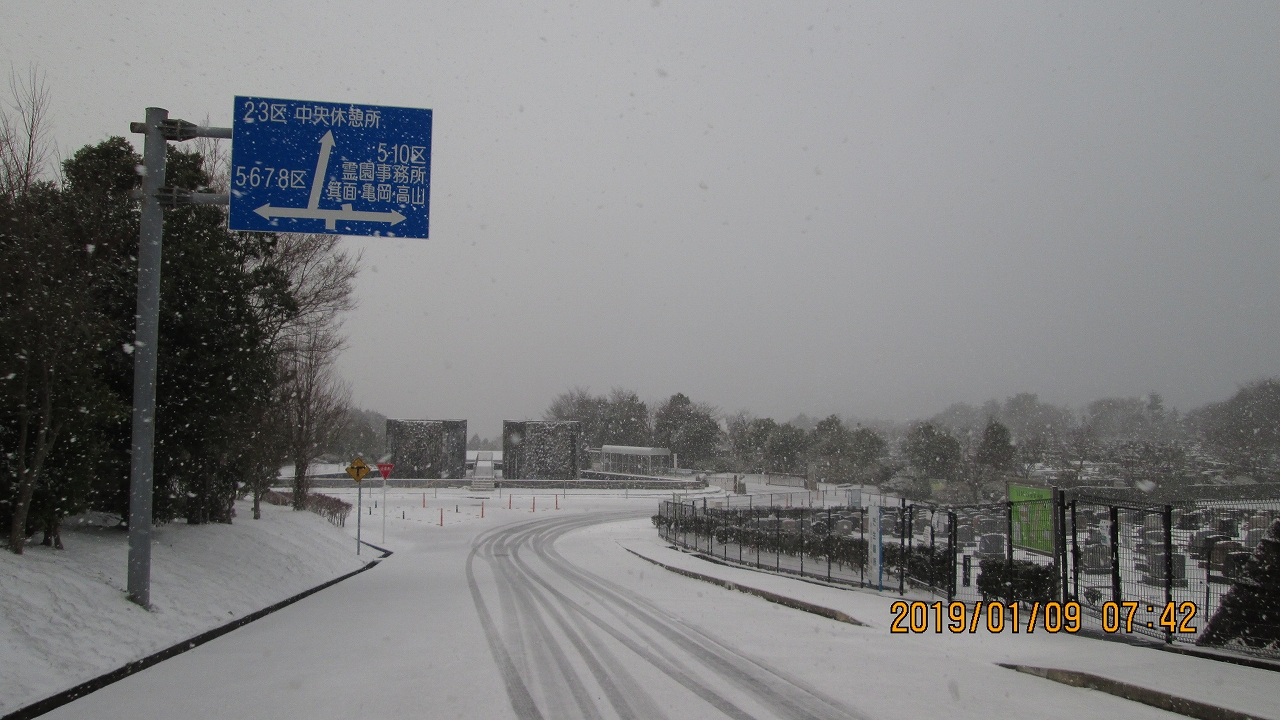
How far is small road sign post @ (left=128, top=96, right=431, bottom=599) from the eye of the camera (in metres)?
9.72

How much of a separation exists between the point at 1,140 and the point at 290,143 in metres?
6.61

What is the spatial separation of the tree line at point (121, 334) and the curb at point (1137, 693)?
41.2ft

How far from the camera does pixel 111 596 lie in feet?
31.1

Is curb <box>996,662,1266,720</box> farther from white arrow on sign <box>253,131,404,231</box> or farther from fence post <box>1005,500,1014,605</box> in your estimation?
white arrow on sign <box>253,131,404,231</box>

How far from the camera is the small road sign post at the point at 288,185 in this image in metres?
9.72

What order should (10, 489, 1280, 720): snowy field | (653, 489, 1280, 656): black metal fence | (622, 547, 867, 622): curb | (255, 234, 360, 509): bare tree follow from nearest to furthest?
(10, 489, 1280, 720): snowy field, (653, 489, 1280, 656): black metal fence, (622, 547, 867, 622): curb, (255, 234, 360, 509): bare tree

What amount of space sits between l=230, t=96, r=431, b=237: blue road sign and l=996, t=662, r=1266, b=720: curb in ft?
30.6

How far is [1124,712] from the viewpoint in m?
6.94

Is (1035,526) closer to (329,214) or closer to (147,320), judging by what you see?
(329,214)

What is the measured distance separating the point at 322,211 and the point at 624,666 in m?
6.92

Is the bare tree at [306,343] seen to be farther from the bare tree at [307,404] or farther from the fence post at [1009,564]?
the fence post at [1009,564]

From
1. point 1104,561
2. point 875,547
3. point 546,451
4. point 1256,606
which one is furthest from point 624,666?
point 546,451

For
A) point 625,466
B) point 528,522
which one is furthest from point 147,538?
point 625,466

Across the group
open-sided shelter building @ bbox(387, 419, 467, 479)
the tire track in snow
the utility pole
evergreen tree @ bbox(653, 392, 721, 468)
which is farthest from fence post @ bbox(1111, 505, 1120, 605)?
evergreen tree @ bbox(653, 392, 721, 468)
